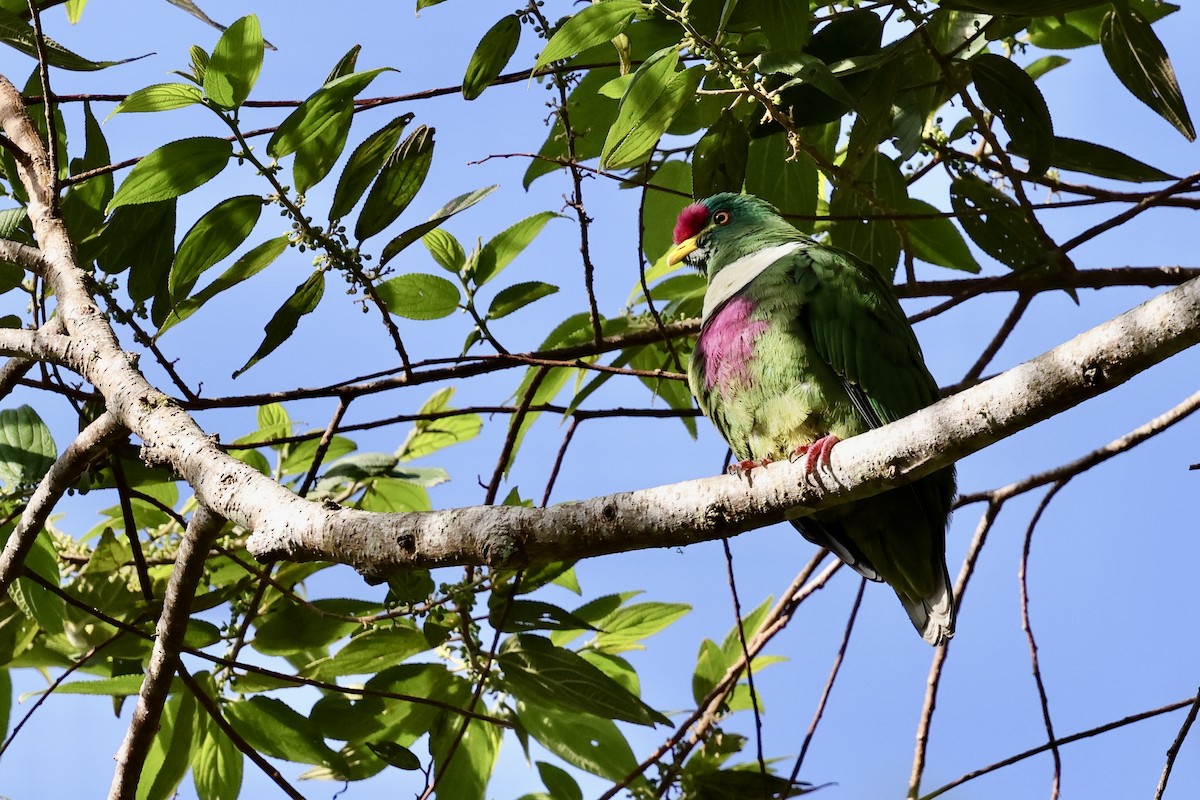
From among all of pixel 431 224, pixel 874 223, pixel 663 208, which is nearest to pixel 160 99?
pixel 431 224

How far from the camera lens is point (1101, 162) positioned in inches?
104

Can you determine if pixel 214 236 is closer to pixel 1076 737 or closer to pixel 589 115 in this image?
pixel 589 115

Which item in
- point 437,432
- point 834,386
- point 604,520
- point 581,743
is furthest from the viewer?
point 437,432

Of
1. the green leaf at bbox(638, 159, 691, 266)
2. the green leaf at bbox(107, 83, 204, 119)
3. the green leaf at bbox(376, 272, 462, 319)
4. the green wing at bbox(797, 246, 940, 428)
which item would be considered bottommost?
the green wing at bbox(797, 246, 940, 428)

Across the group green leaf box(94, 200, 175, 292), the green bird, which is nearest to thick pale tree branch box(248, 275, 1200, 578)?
the green bird

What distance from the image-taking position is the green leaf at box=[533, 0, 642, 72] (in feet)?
7.00

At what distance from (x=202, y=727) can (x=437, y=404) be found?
1248mm

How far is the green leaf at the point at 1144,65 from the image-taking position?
2471mm

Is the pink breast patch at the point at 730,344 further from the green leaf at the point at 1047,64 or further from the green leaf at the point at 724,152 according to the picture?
the green leaf at the point at 1047,64

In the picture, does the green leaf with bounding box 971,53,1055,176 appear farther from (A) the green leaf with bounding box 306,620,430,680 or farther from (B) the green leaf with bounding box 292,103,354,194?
(A) the green leaf with bounding box 306,620,430,680

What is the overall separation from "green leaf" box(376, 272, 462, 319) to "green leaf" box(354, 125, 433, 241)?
268 mm

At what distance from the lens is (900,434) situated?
1.61 metres

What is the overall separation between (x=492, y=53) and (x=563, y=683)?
56.9 inches

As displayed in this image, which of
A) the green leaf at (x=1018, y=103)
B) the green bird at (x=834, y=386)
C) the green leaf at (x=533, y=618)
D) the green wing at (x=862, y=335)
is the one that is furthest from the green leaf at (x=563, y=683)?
the green leaf at (x=1018, y=103)
